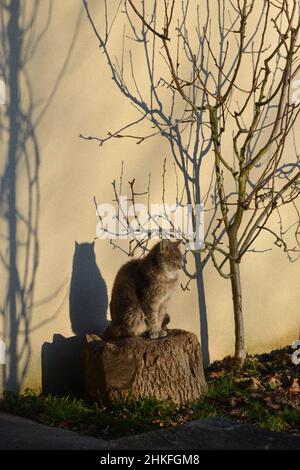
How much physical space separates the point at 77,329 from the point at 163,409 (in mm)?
1110

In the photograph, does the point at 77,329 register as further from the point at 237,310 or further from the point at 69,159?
the point at 237,310

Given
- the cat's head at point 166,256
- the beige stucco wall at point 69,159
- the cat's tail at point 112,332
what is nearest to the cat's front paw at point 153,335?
the cat's tail at point 112,332

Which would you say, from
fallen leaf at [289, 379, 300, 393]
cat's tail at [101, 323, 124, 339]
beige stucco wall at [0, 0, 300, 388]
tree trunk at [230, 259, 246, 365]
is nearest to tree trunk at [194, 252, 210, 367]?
tree trunk at [230, 259, 246, 365]

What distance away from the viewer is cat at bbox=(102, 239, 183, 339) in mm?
7324

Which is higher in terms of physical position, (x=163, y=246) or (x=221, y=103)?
(x=221, y=103)

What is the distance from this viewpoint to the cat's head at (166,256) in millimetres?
7355

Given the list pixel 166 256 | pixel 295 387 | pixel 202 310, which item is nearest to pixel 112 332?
pixel 166 256

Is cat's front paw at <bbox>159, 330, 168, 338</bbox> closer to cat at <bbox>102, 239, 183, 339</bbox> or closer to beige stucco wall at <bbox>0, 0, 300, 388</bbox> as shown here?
cat at <bbox>102, 239, 183, 339</bbox>

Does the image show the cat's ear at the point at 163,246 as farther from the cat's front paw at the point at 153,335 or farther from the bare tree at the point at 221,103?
the bare tree at the point at 221,103

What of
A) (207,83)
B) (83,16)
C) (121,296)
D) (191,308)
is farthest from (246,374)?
(83,16)

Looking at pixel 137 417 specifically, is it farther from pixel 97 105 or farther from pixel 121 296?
pixel 97 105

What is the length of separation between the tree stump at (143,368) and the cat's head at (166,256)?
22.0 inches

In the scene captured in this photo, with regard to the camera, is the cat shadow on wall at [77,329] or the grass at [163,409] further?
the cat shadow on wall at [77,329]

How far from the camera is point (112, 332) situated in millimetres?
7387
